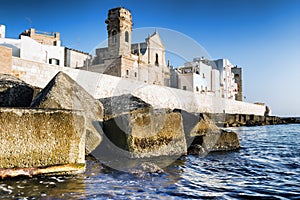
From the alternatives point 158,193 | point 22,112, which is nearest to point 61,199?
point 158,193

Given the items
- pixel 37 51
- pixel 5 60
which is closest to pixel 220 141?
pixel 5 60

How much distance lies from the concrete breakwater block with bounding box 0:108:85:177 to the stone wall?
6.95 meters

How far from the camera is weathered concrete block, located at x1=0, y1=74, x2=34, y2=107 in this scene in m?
6.23

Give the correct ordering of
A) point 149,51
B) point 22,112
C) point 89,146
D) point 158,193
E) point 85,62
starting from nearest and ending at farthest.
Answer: point 158,193 → point 22,112 → point 89,146 → point 85,62 → point 149,51

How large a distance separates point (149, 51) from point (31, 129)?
118ft

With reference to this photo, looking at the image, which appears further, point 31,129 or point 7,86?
point 7,86

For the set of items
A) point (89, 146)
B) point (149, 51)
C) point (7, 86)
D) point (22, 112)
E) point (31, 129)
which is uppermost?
point (149, 51)

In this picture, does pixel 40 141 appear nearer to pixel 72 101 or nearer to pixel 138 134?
pixel 72 101

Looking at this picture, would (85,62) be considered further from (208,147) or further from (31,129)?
(31,129)

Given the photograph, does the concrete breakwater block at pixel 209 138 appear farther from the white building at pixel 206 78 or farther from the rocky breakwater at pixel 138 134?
the white building at pixel 206 78

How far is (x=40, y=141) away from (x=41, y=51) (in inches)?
764

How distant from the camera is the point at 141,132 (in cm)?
582

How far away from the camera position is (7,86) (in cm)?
635

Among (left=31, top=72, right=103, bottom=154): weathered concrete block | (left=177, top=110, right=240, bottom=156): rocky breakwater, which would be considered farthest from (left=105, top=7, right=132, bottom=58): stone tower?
(left=31, top=72, right=103, bottom=154): weathered concrete block
